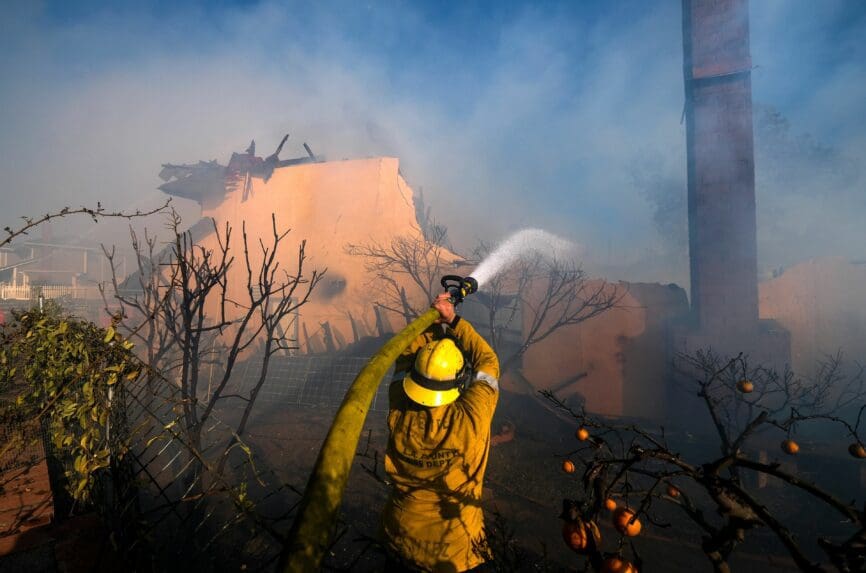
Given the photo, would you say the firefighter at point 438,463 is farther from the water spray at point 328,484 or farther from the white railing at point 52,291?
the white railing at point 52,291

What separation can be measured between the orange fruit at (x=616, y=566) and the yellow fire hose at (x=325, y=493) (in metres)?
0.95

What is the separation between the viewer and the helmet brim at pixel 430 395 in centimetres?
288

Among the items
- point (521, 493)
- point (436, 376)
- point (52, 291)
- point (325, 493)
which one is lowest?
point (521, 493)

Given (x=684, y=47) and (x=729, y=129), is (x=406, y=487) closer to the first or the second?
(x=729, y=129)

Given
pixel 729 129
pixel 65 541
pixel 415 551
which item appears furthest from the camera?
pixel 729 129

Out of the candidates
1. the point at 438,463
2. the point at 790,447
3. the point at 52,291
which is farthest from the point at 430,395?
the point at 52,291

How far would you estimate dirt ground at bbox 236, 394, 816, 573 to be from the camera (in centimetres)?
528

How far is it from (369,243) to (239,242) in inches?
288

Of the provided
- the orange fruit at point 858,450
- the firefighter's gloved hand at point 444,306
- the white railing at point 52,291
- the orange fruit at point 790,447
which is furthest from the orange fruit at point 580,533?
the white railing at point 52,291

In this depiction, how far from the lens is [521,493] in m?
6.93

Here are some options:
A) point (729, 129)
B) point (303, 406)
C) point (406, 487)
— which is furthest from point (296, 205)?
point (406, 487)

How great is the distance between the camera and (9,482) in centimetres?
307

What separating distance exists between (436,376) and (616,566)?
167 cm

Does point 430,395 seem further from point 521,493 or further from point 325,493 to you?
point 521,493
